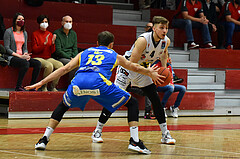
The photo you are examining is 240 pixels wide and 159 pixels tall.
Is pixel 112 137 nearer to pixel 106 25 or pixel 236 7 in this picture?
pixel 106 25

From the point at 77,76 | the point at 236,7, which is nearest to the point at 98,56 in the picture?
the point at 77,76

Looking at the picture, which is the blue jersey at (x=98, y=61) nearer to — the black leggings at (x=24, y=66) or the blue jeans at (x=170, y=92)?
the black leggings at (x=24, y=66)

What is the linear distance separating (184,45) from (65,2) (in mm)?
3029

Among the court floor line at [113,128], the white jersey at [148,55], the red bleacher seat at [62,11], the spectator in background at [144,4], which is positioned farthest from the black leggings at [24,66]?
the spectator in background at [144,4]

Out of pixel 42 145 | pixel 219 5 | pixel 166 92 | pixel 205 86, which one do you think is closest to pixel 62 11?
pixel 166 92

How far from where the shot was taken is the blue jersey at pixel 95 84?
4.13 m

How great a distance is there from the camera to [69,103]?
424 centimetres

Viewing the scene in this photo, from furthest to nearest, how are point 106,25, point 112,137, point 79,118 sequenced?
1. point 106,25
2. point 79,118
3. point 112,137

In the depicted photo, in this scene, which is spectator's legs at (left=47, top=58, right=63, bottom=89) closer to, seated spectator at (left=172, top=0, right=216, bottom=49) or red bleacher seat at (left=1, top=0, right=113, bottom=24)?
red bleacher seat at (left=1, top=0, right=113, bottom=24)

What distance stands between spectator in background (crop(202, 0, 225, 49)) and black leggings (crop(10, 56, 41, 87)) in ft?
15.7

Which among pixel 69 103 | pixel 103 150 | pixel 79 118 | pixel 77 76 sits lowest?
pixel 79 118

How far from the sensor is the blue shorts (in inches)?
163

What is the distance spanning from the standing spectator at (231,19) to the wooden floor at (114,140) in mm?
3794

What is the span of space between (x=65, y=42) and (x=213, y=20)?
4224mm
